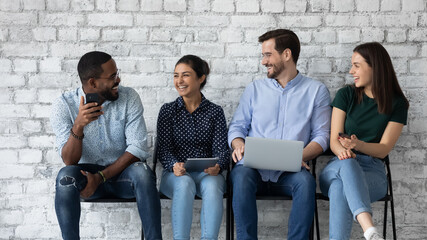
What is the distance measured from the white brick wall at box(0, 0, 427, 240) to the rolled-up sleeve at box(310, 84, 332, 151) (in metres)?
0.25

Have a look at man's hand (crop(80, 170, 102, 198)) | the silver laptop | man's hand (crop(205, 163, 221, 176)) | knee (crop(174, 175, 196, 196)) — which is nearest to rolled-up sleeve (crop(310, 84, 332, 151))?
the silver laptop

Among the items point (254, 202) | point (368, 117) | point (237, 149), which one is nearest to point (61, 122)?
point (237, 149)

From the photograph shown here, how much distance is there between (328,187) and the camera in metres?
2.76

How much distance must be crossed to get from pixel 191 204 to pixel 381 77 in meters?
1.27

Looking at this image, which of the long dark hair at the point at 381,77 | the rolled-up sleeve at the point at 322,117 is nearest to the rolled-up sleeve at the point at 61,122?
the rolled-up sleeve at the point at 322,117

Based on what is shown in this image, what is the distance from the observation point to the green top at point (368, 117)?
294 centimetres

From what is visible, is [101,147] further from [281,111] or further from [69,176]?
[281,111]

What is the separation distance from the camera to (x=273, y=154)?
8.62 feet

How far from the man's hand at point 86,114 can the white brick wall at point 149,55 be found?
0.58 m

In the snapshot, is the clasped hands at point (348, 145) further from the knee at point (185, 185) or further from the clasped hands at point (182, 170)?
the knee at point (185, 185)

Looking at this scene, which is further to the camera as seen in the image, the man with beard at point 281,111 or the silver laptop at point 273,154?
the man with beard at point 281,111

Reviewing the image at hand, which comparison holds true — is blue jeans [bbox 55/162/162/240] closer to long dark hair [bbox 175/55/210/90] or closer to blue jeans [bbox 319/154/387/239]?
long dark hair [bbox 175/55/210/90]

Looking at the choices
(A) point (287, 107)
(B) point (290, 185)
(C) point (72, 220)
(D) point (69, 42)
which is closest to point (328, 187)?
(B) point (290, 185)

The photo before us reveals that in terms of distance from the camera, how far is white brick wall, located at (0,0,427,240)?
3.20 m
